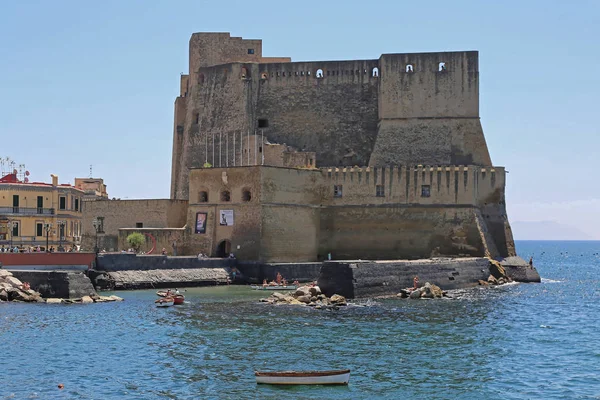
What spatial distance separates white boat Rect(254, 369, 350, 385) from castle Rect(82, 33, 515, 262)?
21.3 m

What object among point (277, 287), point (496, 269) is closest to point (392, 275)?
point (277, 287)

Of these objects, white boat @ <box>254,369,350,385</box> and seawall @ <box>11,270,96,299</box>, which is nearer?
white boat @ <box>254,369,350,385</box>

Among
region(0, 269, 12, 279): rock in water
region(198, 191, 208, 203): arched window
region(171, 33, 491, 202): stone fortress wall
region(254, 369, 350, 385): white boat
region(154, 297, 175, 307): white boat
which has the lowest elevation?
region(254, 369, 350, 385): white boat

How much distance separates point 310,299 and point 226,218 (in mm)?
10463

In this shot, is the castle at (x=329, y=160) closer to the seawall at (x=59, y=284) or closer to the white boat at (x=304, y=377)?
the seawall at (x=59, y=284)

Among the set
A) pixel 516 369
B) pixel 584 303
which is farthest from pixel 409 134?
pixel 516 369

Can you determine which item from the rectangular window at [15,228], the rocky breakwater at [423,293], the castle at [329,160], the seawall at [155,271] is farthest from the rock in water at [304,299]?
the rectangular window at [15,228]

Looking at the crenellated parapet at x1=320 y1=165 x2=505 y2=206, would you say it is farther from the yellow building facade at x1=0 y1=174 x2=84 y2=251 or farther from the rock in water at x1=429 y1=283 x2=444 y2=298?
the yellow building facade at x1=0 y1=174 x2=84 y2=251

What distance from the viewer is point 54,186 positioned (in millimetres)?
44250

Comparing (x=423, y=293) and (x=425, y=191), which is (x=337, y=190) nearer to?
(x=425, y=191)

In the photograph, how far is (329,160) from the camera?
156 ft

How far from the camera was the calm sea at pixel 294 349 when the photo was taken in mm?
17234

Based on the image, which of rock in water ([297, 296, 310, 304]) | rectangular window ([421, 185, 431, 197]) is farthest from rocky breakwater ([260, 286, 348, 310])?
rectangular window ([421, 185, 431, 197])

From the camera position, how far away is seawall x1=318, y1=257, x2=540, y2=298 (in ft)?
102
